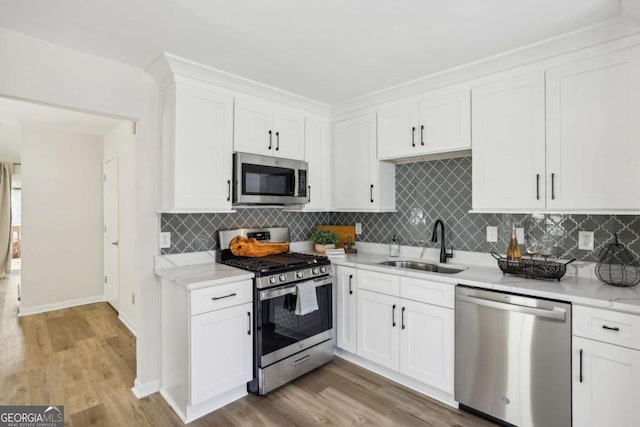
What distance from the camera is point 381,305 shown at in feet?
8.82

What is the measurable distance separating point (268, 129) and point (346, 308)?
1.76 metres

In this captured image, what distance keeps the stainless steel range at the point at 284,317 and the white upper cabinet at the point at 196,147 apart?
517 millimetres

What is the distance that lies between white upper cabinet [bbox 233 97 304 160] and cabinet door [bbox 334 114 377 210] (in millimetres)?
434

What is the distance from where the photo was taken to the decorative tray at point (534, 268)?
2.10 m

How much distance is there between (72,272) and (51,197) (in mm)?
1098

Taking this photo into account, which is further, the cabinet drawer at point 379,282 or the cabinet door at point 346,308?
the cabinet door at point 346,308

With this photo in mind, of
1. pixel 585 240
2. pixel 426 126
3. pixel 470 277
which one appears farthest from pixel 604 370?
pixel 426 126

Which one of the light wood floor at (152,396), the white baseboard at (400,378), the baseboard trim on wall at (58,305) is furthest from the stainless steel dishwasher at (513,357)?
the baseboard trim on wall at (58,305)

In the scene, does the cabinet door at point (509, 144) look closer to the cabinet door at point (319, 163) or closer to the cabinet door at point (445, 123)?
the cabinet door at point (445, 123)

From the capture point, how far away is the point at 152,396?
2482 millimetres

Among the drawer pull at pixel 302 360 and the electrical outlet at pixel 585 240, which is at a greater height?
the electrical outlet at pixel 585 240

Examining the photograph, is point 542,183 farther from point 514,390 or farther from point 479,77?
point 514,390

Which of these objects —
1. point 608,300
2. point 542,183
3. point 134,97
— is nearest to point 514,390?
point 608,300

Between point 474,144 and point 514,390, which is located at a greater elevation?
point 474,144
